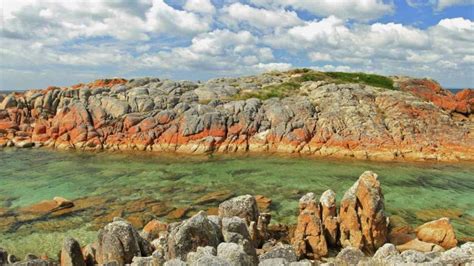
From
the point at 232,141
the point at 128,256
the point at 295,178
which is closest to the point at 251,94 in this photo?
the point at 232,141

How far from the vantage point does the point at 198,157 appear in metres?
54.6

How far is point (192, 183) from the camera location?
131 ft

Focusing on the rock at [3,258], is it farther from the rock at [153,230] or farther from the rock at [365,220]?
the rock at [365,220]

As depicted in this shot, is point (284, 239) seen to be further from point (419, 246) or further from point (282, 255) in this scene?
point (419, 246)

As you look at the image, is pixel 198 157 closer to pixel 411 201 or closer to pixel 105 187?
pixel 105 187

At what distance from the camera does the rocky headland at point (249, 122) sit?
57.2 meters

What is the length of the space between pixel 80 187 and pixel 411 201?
32.8 meters

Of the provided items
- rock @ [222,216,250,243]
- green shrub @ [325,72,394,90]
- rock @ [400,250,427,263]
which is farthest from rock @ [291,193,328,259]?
green shrub @ [325,72,394,90]

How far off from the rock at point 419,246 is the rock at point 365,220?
1.14 meters

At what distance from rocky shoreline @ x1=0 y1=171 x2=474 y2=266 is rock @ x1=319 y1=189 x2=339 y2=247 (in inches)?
2.4

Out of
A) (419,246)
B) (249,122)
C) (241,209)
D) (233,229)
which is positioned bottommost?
(419,246)

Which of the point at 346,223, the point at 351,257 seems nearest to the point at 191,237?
the point at 351,257

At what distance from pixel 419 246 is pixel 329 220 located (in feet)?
18.1

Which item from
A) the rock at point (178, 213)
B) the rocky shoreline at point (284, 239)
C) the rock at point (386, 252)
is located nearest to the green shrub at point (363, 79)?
the rocky shoreline at point (284, 239)
